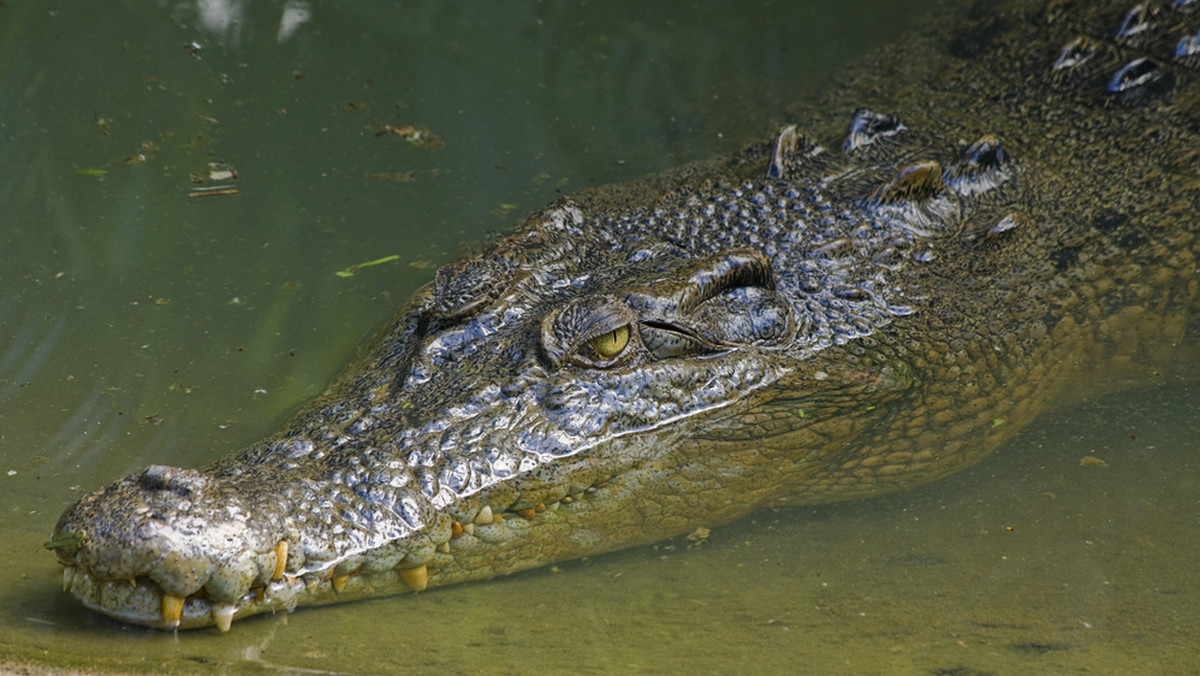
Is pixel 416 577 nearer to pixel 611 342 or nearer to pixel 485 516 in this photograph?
pixel 485 516

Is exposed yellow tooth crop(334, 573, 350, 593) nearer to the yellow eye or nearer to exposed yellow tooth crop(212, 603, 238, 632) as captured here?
exposed yellow tooth crop(212, 603, 238, 632)

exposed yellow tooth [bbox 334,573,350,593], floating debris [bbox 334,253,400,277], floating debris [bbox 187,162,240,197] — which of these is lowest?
exposed yellow tooth [bbox 334,573,350,593]

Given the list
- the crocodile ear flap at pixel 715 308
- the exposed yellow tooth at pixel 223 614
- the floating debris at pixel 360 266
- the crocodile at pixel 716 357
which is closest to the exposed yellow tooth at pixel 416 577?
the crocodile at pixel 716 357

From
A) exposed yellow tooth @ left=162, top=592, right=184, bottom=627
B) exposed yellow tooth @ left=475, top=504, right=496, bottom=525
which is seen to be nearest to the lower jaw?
exposed yellow tooth @ left=162, top=592, right=184, bottom=627

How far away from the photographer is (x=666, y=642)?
2.79 meters

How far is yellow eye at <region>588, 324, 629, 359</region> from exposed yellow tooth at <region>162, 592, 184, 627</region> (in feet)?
4.94

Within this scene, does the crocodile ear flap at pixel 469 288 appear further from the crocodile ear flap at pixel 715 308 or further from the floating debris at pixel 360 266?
the floating debris at pixel 360 266

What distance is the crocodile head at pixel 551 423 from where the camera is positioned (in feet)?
8.48

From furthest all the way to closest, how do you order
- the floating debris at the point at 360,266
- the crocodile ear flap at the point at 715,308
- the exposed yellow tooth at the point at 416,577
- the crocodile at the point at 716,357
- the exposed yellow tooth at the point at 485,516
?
the floating debris at the point at 360,266 → the crocodile ear flap at the point at 715,308 → the exposed yellow tooth at the point at 485,516 → the exposed yellow tooth at the point at 416,577 → the crocodile at the point at 716,357

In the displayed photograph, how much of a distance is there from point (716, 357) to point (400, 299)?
1.52m

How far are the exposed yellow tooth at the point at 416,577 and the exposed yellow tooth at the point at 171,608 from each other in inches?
24.3

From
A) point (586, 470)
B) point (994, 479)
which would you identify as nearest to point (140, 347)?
point (586, 470)

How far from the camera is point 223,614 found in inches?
102

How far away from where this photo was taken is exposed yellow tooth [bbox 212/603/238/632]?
2.58 metres
